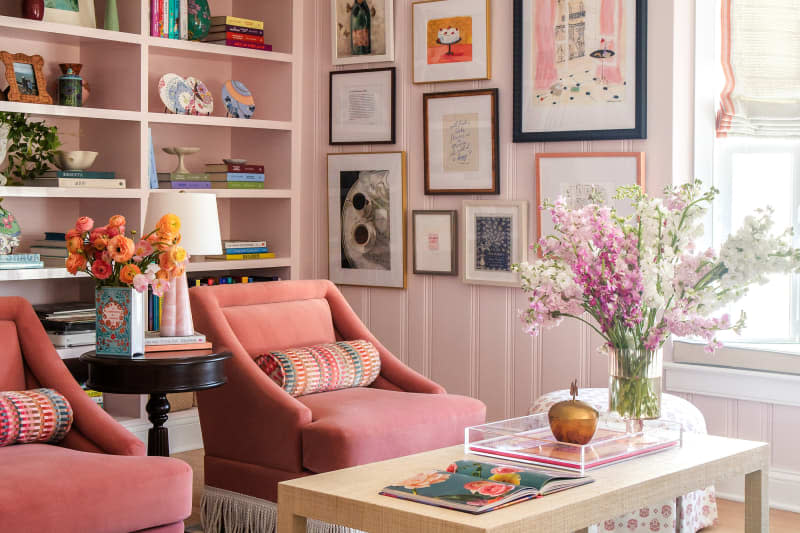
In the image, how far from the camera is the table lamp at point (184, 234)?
365 cm

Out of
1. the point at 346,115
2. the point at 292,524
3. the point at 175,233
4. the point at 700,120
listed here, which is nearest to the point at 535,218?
the point at 700,120

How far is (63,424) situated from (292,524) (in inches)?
46.7

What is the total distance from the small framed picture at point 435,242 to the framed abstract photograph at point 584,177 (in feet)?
1.55

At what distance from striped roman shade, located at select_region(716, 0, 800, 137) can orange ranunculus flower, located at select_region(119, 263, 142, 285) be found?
244 cm

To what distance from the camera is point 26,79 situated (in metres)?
4.54

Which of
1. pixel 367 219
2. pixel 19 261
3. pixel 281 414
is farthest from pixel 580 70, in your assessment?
pixel 19 261

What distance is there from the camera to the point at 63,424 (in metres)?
3.29

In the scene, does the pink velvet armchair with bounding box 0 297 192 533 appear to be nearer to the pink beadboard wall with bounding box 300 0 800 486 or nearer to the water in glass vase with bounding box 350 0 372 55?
the pink beadboard wall with bounding box 300 0 800 486

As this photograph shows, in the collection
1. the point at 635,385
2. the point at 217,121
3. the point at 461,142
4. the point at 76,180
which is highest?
the point at 217,121

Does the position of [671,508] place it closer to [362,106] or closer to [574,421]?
[574,421]

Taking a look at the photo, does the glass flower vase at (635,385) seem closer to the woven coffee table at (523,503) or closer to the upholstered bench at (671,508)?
the woven coffee table at (523,503)

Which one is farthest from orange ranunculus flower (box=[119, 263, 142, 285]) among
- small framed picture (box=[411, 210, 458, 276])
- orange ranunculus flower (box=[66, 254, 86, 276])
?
small framed picture (box=[411, 210, 458, 276])

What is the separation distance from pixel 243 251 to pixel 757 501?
309 cm

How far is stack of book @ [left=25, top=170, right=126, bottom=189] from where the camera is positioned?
4535 millimetres
